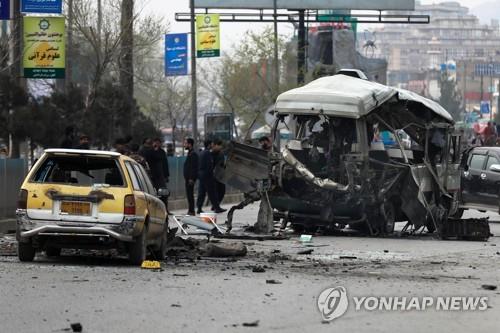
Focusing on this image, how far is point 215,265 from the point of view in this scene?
49.6 feet

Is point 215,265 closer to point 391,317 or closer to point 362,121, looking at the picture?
point 391,317

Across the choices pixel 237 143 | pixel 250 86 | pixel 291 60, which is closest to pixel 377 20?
pixel 291 60

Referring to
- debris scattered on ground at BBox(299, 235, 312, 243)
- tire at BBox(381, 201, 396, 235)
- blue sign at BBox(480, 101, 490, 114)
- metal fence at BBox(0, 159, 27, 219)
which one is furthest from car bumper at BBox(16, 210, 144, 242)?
blue sign at BBox(480, 101, 490, 114)

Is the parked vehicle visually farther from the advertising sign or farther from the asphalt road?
the advertising sign

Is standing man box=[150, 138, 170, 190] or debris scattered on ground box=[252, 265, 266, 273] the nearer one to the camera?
debris scattered on ground box=[252, 265, 266, 273]

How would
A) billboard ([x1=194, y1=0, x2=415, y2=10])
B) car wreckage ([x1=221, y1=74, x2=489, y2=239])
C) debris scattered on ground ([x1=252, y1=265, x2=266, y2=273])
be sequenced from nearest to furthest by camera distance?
debris scattered on ground ([x1=252, y1=265, x2=266, y2=273]) → car wreckage ([x1=221, y1=74, x2=489, y2=239]) → billboard ([x1=194, y1=0, x2=415, y2=10])

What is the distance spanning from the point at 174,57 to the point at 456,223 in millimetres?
17913

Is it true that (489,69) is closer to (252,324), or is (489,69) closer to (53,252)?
(53,252)

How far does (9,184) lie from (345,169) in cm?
617

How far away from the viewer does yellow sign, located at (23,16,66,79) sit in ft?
80.6

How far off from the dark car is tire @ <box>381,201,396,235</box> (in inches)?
211

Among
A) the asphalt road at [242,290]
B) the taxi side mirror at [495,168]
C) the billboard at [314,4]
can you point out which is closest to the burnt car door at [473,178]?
the taxi side mirror at [495,168]

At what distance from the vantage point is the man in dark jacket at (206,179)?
28.8m

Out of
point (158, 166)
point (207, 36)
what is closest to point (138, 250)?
point (158, 166)
